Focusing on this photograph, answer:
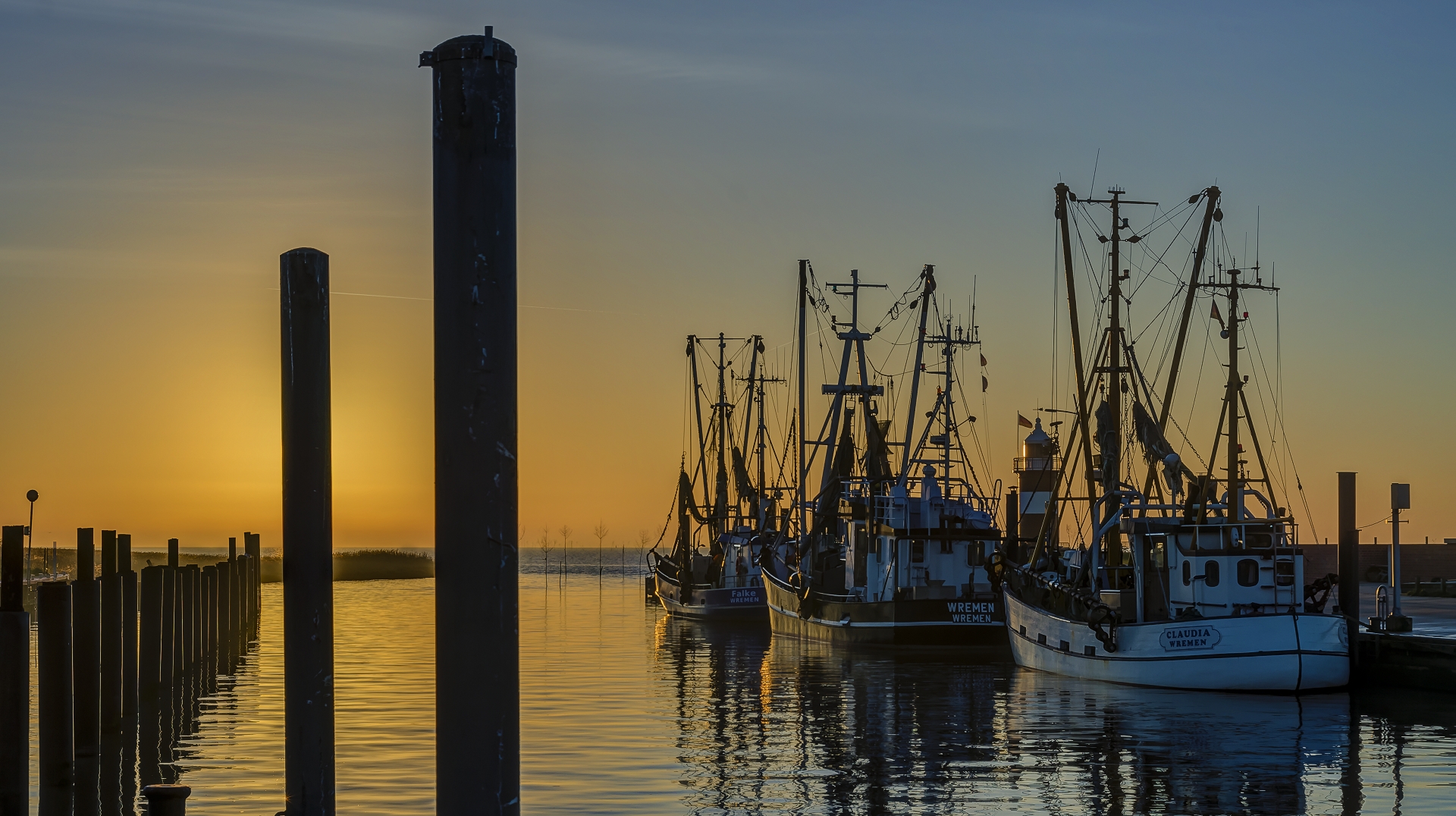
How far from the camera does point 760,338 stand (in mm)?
83438

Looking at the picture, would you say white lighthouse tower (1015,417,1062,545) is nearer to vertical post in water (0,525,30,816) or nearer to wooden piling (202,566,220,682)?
wooden piling (202,566,220,682)

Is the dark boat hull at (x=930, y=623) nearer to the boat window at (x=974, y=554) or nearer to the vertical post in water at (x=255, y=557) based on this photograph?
the boat window at (x=974, y=554)

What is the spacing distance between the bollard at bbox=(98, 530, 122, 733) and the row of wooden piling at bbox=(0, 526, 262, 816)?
0.02m

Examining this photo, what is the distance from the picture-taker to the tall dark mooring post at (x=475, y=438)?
17.5 ft

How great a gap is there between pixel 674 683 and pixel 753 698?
17.0ft

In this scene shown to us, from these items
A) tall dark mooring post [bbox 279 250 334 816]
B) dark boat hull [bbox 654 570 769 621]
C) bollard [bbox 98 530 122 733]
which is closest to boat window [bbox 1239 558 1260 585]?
bollard [bbox 98 530 122 733]

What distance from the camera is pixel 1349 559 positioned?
35375 mm

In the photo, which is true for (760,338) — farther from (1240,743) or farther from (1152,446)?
(1240,743)

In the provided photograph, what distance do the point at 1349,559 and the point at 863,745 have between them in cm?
1588

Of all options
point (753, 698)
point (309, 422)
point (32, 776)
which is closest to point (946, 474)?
point (753, 698)

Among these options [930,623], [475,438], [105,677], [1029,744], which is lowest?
[930,623]

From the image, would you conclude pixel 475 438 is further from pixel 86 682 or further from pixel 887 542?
pixel 887 542

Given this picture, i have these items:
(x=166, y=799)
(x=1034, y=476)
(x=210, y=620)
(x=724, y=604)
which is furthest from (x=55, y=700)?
(x=1034, y=476)

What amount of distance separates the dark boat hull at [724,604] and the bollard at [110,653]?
1910 inches
